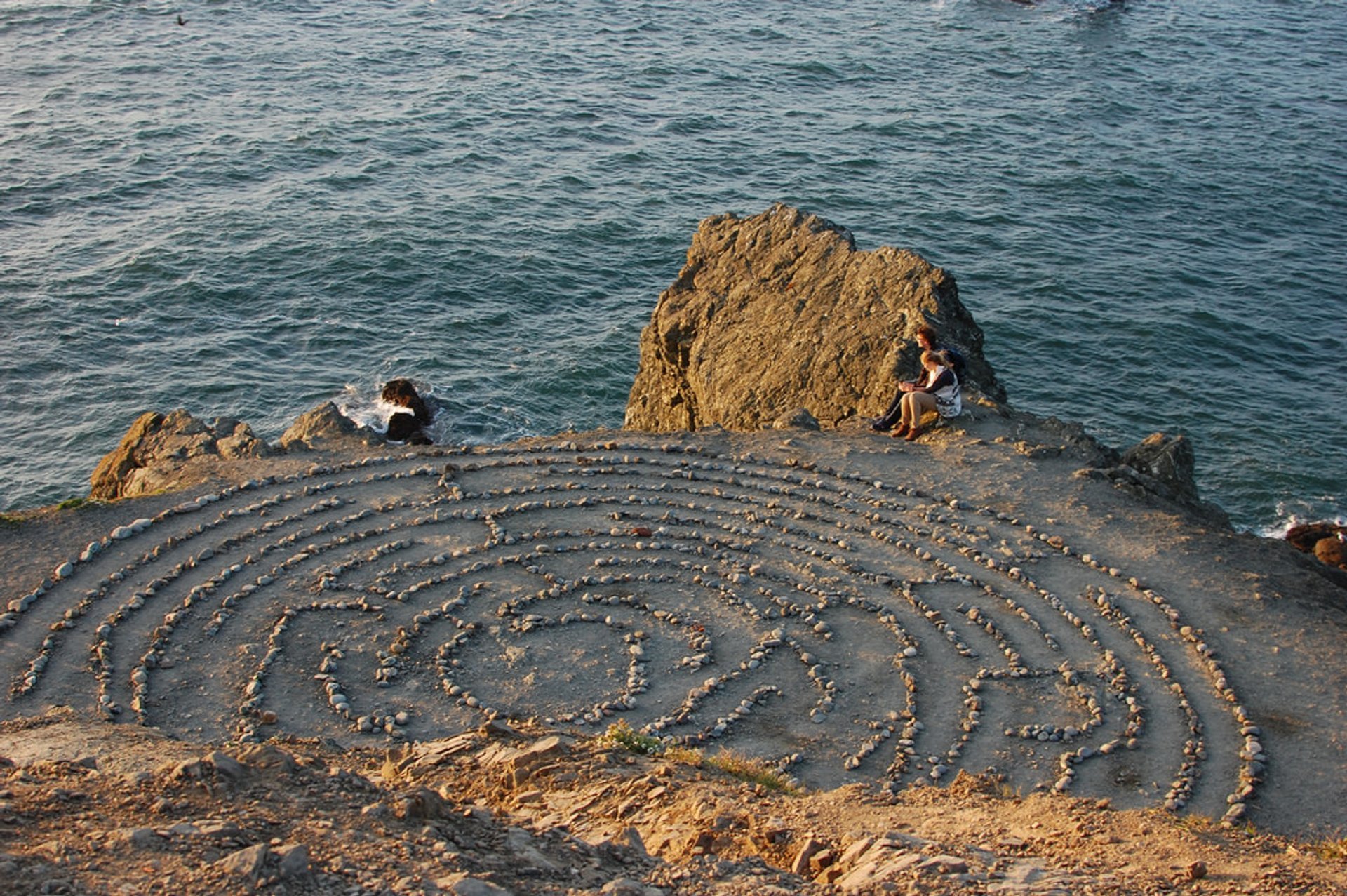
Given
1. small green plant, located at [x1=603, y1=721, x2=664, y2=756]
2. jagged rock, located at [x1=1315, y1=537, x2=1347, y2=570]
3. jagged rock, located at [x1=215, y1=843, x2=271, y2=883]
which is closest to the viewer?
jagged rock, located at [x1=215, y1=843, x2=271, y2=883]

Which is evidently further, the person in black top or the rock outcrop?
the rock outcrop

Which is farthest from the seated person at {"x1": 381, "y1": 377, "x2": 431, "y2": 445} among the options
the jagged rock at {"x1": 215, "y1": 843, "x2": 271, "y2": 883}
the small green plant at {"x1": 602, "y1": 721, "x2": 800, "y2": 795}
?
the jagged rock at {"x1": 215, "y1": 843, "x2": 271, "y2": 883}

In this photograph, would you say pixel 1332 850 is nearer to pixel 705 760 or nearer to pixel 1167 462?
pixel 705 760

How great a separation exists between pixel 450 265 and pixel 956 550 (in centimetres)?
2422

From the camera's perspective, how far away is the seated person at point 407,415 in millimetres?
32938

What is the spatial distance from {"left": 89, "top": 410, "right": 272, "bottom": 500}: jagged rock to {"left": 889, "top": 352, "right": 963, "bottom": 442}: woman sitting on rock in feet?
37.8

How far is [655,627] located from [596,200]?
1085 inches

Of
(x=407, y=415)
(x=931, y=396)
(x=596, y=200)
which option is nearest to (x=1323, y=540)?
(x=931, y=396)

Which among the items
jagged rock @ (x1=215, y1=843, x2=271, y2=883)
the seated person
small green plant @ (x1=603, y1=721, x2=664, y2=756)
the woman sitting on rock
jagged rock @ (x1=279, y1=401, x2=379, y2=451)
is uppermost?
jagged rock @ (x1=215, y1=843, x2=271, y2=883)

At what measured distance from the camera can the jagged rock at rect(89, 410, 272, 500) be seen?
23.9 meters

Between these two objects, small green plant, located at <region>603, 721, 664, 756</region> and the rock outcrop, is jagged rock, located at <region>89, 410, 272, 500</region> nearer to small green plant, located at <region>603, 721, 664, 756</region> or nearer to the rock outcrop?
small green plant, located at <region>603, 721, 664, 756</region>

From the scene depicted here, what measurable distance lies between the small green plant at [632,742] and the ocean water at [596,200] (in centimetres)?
1829

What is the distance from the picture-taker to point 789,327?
27.7m

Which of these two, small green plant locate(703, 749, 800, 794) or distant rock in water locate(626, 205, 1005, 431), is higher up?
distant rock in water locate(626, 205, 1005, 431)
